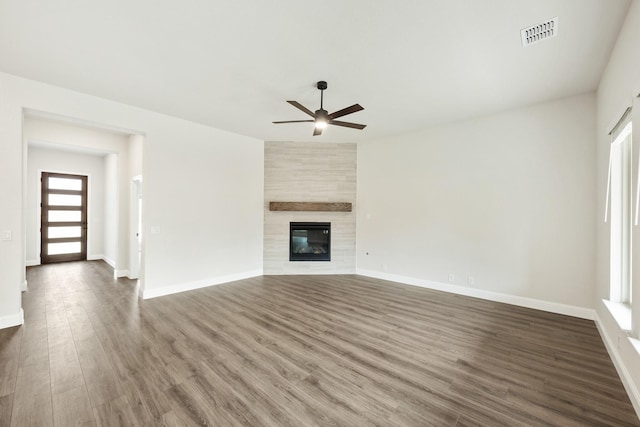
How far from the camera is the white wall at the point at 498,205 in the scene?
358 cm

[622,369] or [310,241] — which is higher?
[310,241]

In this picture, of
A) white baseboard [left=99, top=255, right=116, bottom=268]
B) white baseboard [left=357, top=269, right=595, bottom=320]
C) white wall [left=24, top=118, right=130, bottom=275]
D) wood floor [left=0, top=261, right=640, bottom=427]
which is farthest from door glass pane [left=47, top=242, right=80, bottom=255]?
white baseboard [left=357, top=269, right=595, bottom=320]

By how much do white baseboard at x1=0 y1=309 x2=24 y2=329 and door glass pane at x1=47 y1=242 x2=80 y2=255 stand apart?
4.94 meters

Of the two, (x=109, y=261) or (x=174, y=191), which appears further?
(x=109, y=261)

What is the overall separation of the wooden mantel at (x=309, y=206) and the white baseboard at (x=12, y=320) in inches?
155

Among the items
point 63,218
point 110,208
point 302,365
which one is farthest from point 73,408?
point 63,218

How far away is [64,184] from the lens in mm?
7051

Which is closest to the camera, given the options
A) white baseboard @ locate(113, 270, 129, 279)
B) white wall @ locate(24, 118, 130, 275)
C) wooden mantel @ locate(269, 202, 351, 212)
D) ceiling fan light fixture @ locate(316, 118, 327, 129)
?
ceiling fan light fixture @ locate(316, 118, 327, 129)

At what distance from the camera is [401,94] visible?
352cm

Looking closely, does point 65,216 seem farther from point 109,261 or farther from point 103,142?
point 103,142

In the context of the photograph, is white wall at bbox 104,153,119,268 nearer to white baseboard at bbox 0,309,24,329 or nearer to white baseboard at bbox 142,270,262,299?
white baseboard at bbox 142,270,262,299

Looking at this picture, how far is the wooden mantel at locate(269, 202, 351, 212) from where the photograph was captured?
5793 mm

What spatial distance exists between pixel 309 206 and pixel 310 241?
833 mm

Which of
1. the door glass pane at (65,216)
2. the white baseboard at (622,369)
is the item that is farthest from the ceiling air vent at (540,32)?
the door glass pane at (65,216)
